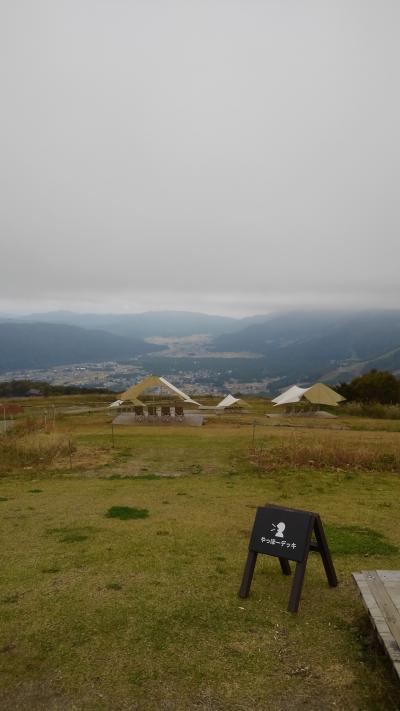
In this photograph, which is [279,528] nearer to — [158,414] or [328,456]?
[328,456]

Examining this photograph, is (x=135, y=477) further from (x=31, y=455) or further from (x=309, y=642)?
(x=309, y=642)

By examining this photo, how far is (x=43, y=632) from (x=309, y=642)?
11.9ft

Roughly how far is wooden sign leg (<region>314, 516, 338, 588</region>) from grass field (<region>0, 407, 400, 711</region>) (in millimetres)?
176

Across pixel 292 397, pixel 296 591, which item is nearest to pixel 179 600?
pixel 296 591

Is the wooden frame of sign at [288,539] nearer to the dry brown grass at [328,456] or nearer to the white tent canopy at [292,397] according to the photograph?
the dry brown grass at [328,456]

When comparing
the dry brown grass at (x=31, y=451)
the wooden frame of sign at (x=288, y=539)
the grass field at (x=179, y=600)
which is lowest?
the dry brown grass at (x=31, y=451)

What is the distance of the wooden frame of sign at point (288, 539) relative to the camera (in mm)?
6840

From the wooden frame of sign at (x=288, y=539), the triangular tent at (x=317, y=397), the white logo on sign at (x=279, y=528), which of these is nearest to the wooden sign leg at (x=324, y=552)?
the wooden frame of sign at (x=288, y=539)

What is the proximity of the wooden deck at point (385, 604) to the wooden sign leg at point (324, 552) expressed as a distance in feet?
2.18

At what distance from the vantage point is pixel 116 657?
5934mm

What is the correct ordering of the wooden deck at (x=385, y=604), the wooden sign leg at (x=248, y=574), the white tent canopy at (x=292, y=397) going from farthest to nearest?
the white tent canopy at (x=292, y=397) < the wooden sign leg at (x=248, y=574) < the wooden deck at (x=385, y=604)

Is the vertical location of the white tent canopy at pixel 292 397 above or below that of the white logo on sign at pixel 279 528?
below

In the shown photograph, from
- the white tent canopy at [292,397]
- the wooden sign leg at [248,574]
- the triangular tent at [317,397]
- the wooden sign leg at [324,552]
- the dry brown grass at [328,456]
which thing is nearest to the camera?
the wooden sign leg at [324,552]

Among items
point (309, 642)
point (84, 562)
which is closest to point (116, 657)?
point (309, 642)
